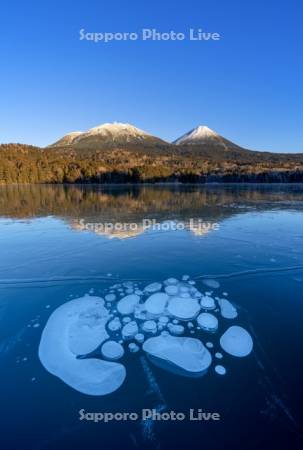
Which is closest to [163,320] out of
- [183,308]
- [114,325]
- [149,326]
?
[149,326]

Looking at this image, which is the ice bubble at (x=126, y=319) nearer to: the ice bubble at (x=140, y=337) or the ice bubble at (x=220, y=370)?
the ice bubble at (x=140, y=337)

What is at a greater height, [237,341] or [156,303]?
[156,303]

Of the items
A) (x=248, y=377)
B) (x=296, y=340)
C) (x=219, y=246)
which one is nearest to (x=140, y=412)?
(x=248, y=377)

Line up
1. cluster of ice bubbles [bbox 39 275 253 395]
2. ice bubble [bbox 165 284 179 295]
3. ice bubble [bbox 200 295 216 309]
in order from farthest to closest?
1. ice bubble [bbox 165 284 179 295]
2. ice bubble [bbox 200 295 216 309]
3. cluster of ice bubbles [bbox 39 275 253 395]

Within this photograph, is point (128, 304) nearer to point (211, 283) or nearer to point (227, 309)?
point (227, 309)

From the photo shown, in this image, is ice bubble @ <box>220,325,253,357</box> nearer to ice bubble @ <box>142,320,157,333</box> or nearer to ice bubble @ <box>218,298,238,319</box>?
ice bubble @ <box>218,298,238,319</box>

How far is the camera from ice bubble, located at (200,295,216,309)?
4605 mm

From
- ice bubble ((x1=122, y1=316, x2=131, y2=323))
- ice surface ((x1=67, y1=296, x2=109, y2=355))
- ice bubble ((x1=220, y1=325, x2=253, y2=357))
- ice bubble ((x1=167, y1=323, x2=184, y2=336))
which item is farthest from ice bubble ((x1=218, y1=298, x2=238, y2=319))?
ice surface ((x1=67, y1=296, x2=109, y2=355))

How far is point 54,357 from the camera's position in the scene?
346 centimetres

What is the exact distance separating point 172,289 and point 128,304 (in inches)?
39.6

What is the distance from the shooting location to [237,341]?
3695 millimetres

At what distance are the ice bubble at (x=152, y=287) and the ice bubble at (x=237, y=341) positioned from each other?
1697 millimetres

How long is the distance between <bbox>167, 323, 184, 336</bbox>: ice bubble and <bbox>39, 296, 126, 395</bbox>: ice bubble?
924mm

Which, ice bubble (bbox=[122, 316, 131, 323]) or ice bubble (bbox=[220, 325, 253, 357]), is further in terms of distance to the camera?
ice bubble (bbox=[122, 316, 131, 323])
